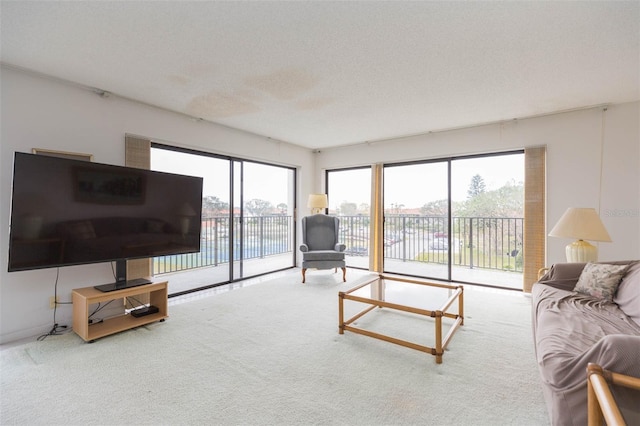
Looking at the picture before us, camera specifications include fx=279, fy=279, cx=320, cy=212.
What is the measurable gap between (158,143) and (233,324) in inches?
95.0

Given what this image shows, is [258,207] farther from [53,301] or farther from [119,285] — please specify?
[53,301]

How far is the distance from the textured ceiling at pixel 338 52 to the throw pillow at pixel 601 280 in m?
1.70

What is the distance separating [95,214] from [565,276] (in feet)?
13.9

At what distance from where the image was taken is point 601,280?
2195mm

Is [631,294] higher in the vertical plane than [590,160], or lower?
lower

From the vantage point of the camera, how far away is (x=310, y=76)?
2602 millimetres

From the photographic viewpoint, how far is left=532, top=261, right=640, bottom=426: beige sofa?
1.12m

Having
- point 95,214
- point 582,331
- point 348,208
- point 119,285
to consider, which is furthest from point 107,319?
point 348,208

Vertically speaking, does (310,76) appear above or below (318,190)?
above

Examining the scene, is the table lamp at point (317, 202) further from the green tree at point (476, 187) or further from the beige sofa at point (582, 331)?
the beige sofa at point (582, 331)

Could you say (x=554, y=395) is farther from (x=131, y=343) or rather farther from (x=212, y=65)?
(x=212, y=65)

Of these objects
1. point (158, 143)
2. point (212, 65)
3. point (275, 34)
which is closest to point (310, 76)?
point (275, 34)

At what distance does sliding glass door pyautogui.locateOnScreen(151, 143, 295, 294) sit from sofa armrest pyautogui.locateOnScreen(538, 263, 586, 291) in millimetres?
3913

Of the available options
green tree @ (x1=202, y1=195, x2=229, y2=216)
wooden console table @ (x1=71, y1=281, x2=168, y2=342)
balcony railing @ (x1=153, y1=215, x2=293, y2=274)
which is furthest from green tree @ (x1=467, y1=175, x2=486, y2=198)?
wooden console table @ (x1=71, y1=281, x2=168, y2=342)
